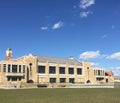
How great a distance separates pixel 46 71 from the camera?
12331 centimetres

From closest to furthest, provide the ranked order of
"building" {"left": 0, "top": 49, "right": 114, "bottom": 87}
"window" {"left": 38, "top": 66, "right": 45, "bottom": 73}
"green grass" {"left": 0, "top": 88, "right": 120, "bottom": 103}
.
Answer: "green grass" {"left": 0, "top": 88, "right": 120, "bottom": 103}, "building" {"left": 0, "top": 49, "right": 114, "bottom": 87}, "window" {"left": 38, "top": 66, "right": 45, "bottom": 73}

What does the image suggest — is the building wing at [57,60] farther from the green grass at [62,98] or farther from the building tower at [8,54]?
the green grass at [62,98]

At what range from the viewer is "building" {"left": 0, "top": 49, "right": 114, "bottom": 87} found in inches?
4289

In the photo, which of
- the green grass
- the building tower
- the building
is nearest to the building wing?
the building

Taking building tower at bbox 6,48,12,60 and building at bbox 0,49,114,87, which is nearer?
building at bbox 0,49,114,87

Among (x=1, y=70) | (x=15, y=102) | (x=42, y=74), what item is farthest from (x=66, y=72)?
(x=15, y=102)

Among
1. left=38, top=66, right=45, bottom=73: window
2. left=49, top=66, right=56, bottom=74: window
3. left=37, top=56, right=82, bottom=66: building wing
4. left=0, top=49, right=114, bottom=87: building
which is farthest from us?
left=37, top=56, right=82, bottom=66: building wing

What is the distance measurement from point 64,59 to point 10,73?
37623 mm

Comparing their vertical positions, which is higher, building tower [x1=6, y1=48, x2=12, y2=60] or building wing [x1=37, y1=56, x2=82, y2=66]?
building tower [x1=6, y1=48, x2=12, y2=60]

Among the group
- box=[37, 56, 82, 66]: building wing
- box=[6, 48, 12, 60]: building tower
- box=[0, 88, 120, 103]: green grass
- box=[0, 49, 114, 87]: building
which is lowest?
box=[0, 88, 120, 103]: green grass

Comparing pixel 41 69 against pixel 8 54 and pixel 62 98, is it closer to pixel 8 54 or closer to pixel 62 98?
pixel 8 54

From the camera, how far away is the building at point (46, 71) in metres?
109

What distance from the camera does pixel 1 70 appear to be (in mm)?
107312

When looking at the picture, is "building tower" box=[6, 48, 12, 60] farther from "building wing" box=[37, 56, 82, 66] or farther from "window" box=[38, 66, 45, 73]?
"window" box=[38, 66, 45, 73]
